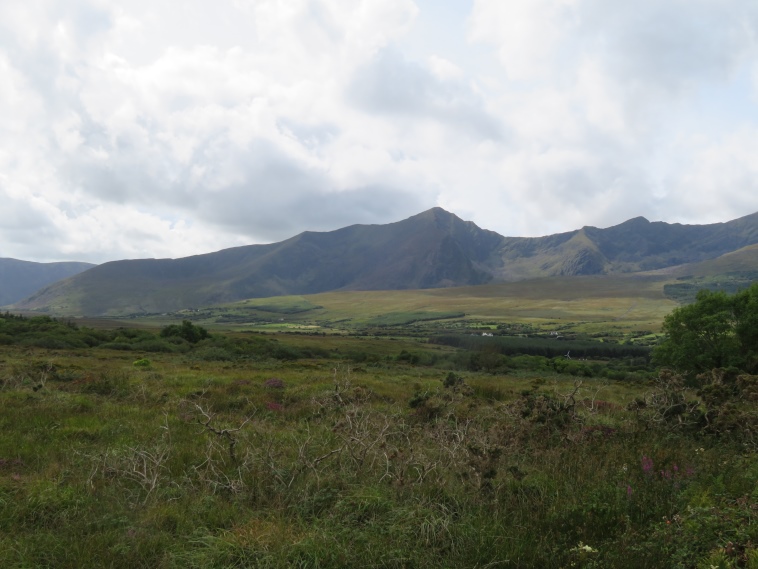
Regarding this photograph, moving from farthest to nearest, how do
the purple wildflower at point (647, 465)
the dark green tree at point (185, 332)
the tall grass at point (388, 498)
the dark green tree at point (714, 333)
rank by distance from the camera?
1. the dark green tree at point (185, 332)
2. the dark green tree at point (714, 333)
3. the purple wildflower at point (647, 465)
4. the tall grass at point (388, 498)

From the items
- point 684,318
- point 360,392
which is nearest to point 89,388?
point 360,392

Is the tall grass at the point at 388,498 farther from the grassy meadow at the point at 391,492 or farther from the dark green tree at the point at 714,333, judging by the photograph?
the dark green tree at the point at 714,333

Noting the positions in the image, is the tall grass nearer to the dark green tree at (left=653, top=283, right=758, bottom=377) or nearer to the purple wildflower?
the purple wildflower

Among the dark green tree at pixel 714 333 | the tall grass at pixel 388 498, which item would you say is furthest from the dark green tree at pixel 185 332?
the dark green tree at pixel 714 333

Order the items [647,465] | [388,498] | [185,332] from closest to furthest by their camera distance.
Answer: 1. [388,498]
2. [647,465]
3. [185,332]

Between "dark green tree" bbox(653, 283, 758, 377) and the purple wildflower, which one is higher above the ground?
the purple wildflower

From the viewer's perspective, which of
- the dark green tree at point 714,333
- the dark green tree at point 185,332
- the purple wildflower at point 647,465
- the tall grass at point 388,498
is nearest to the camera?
the tall grass at point 388,498

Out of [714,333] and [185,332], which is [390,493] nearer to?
[714,333]

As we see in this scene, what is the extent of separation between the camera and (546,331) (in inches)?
5861

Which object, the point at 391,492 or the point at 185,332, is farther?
the point at 185,332

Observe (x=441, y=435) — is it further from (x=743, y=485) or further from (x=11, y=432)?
(x=11, y=432)

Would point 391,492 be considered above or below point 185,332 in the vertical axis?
above

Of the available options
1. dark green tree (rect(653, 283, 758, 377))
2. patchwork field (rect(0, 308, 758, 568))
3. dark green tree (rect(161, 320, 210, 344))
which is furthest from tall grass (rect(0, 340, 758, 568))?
dark green tree (rect(161, 320, 210, 344))

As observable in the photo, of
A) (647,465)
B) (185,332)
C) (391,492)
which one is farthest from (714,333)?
(185,332)
